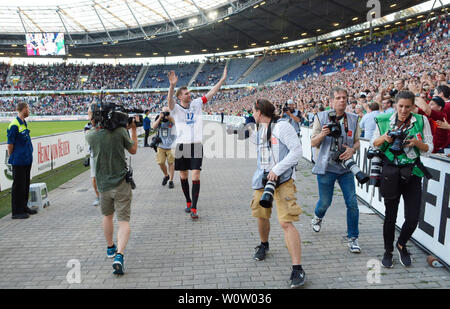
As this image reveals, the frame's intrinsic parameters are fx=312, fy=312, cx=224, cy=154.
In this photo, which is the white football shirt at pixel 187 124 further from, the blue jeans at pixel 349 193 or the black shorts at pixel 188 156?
the blue jeans at pixel 349 193

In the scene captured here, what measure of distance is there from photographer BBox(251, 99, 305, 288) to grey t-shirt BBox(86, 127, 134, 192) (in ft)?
5.37

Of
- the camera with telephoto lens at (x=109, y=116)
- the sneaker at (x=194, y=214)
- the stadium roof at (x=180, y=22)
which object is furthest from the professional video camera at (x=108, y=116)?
the stadium roof at (x=180, y=22)

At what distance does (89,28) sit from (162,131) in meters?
50.7

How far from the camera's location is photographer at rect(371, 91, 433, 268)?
3508 mm

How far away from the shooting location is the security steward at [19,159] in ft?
19.1

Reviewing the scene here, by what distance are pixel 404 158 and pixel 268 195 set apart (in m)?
1.72

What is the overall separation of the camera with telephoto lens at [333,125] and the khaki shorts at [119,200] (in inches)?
103

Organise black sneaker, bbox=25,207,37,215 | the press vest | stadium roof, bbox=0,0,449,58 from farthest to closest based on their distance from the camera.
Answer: stadium roof, bbox=0,0,449,58, black sneaker, bbox=25,207,37,215, the press vest

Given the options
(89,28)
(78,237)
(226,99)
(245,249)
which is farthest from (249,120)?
(89,28)

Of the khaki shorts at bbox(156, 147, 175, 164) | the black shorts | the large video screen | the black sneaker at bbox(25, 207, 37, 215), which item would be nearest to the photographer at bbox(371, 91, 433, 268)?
the black shorts

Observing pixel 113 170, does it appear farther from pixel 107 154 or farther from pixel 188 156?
pixel 188 156

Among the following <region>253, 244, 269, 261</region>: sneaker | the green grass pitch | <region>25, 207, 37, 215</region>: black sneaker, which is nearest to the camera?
<region>253, 244, 269, 261</region>: sneaker

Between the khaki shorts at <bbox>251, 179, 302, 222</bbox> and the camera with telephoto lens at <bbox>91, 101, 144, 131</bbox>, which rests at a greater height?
the camera with telephoto lens at <bbox>91, 101, 144, 131</bbox>

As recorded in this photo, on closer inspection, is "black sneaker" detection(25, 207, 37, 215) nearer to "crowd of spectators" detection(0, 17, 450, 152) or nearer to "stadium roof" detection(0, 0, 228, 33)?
"crowd of spectators" detection(0, 17, 450, 152)
